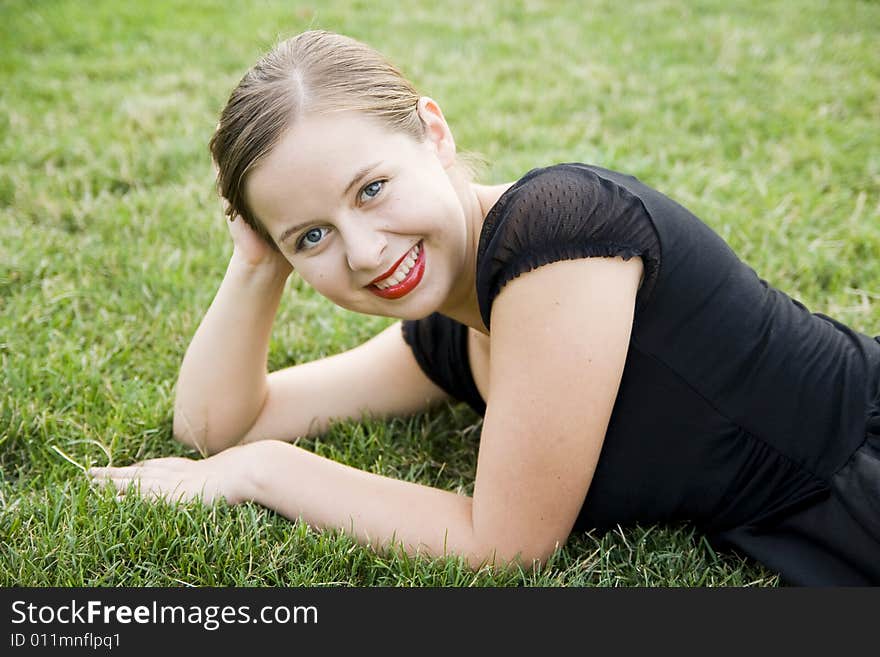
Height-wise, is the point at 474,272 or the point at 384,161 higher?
the point at 384,161

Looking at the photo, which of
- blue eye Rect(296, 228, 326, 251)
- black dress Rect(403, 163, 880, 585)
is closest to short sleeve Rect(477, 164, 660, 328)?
black dress Rect(403, 163, 880, 585)

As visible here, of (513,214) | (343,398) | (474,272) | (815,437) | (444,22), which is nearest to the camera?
(513,214)

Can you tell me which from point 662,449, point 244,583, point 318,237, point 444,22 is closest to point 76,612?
point 244,583

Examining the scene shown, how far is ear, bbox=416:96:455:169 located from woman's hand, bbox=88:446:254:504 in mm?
896

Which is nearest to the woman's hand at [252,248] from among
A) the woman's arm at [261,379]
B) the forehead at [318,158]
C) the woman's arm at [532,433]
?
the woman's arm at [261,379]

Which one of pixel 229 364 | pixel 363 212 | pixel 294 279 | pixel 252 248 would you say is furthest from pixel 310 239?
pixel 294 279

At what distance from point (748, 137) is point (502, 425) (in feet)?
10.6

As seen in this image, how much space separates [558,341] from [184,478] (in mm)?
1086

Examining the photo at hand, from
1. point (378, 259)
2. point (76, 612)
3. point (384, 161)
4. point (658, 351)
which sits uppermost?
point (384, 161)

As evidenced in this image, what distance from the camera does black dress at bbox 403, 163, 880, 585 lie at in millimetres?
1911

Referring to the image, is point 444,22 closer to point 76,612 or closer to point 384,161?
point 384,161

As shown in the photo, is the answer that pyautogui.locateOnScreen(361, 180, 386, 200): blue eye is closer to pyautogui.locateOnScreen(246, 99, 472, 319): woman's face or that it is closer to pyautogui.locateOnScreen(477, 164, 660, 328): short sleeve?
pyautogui.locateOnScreen(246, 99, 472, 319): woman's face

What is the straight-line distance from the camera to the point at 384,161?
6.36 ft

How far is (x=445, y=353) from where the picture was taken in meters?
2.62
